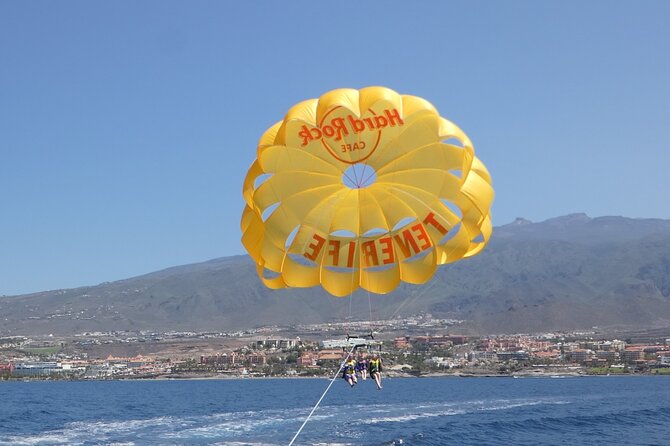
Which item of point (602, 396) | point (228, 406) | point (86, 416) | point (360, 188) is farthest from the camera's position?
point (602, 396)

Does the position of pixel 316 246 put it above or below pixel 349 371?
above

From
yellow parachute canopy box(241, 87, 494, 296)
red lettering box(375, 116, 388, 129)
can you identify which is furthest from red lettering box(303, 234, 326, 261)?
red lettering box(375, 116, 388, 129)

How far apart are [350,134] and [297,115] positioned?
60.4 inches

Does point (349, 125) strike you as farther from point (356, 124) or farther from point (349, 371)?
point (349, 371)

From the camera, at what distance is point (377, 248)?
27.1m

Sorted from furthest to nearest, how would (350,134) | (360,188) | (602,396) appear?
(602,396), (360,188), (350,134)

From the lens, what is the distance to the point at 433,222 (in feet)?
87.5

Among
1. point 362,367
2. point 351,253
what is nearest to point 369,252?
point 351,253

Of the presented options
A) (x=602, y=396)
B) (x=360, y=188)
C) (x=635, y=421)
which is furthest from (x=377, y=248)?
(x=602, y=396)

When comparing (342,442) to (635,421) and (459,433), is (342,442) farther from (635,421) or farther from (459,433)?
(635,421)

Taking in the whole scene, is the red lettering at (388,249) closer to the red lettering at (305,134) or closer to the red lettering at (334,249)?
the red lettering at (334,249)

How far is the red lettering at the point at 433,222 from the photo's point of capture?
87.4 ft

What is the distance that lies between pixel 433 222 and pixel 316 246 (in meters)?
3.42

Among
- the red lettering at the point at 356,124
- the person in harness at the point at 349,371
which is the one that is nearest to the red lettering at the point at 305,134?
the red lettering at the point at 356,124
